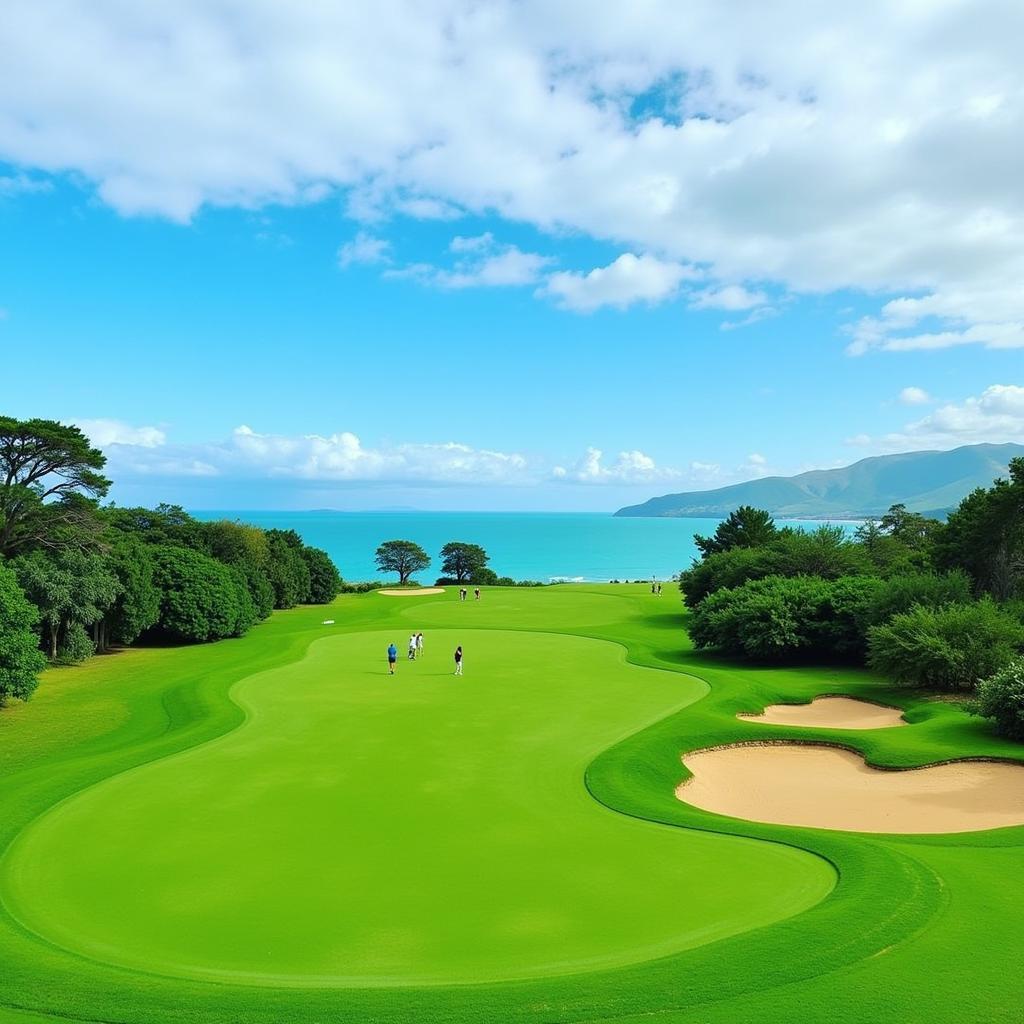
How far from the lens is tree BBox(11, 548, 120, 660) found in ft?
123

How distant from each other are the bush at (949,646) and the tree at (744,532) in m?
31.3

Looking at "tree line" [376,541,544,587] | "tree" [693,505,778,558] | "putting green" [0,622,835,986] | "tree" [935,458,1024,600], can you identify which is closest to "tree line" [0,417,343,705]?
"putting green" [0,622,835,986]

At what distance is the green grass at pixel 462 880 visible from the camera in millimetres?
8953

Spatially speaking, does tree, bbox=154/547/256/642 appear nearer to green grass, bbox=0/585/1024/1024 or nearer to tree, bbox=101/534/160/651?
tree, bbox=101/534/160/651

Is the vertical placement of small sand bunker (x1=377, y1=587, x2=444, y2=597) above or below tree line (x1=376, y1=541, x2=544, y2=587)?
below

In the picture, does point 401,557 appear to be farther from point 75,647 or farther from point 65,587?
point 65,587

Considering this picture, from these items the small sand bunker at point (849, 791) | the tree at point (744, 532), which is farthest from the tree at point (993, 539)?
the small sand bunker at point (849, 791)

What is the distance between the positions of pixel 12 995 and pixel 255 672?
25107mm

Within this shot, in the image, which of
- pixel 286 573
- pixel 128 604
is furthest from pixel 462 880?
pixel 286 573

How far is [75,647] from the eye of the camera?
40.1 meters

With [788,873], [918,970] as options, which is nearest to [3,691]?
[788,873]

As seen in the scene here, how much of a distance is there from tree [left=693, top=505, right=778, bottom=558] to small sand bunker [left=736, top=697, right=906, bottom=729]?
106ft

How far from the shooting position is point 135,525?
67.2 metres

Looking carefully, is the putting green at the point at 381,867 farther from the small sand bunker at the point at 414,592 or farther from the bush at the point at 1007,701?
the small sand bunker at the point at 414,592
